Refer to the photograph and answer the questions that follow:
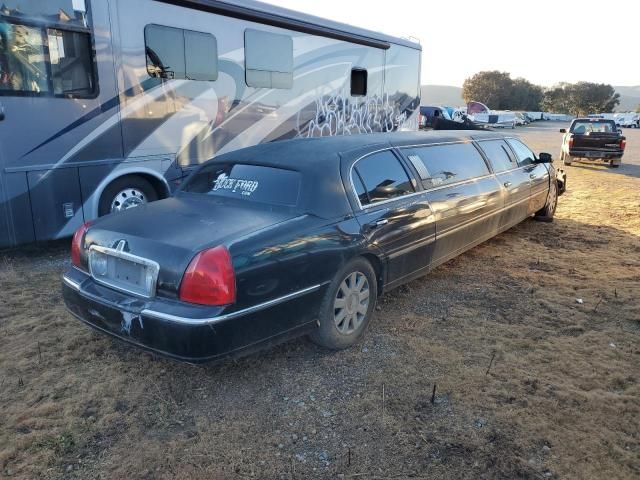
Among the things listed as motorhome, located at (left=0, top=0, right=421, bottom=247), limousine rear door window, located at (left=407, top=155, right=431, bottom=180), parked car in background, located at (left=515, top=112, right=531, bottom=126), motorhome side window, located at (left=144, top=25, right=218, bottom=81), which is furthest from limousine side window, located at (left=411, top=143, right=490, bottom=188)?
parked car in background, located at (left=515, top=112, right=531, bottom=126)

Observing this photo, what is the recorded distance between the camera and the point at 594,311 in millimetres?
4590

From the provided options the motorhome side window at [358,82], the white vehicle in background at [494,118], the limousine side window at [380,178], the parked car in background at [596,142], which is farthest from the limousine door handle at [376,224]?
the white vehicle in background at [494,118]

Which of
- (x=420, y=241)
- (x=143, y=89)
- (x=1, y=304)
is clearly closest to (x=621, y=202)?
(x=420, y=241)

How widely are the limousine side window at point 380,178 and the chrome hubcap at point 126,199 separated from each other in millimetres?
3232

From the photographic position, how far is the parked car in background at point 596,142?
15.7 meters

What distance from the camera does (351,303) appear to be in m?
3.79

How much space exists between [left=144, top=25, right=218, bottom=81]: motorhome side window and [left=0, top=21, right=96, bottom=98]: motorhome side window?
2.49 feet

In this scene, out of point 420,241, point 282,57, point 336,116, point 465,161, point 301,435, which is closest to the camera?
point 301,435

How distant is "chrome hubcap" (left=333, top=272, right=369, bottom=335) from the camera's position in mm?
3705

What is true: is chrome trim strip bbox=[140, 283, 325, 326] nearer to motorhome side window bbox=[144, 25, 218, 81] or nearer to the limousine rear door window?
the limousine rear door window

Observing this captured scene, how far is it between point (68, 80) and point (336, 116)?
447cm

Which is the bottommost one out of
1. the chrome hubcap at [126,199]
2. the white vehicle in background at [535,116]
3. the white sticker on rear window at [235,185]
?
the chrome hubcap at [126,199]

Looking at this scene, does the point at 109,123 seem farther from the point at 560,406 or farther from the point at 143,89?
the point at 560,406

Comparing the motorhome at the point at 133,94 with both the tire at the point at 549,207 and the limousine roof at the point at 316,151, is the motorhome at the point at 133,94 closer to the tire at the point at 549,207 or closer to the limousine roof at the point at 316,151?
the limousine roof at the point at 316,151
